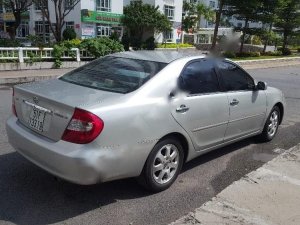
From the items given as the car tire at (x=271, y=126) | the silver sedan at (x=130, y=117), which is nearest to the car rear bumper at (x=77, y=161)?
the silver sedan at (x=130, y=117)

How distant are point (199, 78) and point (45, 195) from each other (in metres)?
2.22

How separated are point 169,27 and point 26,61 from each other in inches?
1429

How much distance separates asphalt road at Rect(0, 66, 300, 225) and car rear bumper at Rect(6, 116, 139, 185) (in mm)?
357

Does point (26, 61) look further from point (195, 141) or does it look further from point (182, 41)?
point (182, 41)

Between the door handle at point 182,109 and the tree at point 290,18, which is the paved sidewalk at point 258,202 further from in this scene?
the tree at point 290,18

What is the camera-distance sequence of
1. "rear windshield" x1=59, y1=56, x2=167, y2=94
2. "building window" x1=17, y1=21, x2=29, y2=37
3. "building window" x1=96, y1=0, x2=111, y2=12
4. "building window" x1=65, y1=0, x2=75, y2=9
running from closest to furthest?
"rear windshield" x1=59, y1=56, x2=167, y2=94 → "building window" x1=65, y1=0, x2=75, y2=9 → "building window" x1=96, y1=0, x2=111, y2=12 → "building window" x1=17, y1=21, x2=29, y2=37

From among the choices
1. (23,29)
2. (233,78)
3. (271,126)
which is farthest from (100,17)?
(233,78)

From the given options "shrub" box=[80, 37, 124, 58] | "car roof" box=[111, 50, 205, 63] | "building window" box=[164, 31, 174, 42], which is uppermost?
"car roof" box=[111, 50, 205, 63]

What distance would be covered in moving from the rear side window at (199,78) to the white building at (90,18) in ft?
120

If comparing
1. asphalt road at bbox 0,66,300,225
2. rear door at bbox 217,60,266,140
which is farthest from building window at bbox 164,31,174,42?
asphalt road at bbox 0,66,300,225

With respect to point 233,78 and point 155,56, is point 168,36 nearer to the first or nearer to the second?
point 233,78

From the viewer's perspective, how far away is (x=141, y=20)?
4538cm

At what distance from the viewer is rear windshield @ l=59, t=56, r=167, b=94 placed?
406 centimetres

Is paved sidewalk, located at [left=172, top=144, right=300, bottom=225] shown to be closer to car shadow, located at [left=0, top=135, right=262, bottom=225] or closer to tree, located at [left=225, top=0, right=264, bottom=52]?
car shadow, located at [left=0, top=135, right=262, bottom=225]
